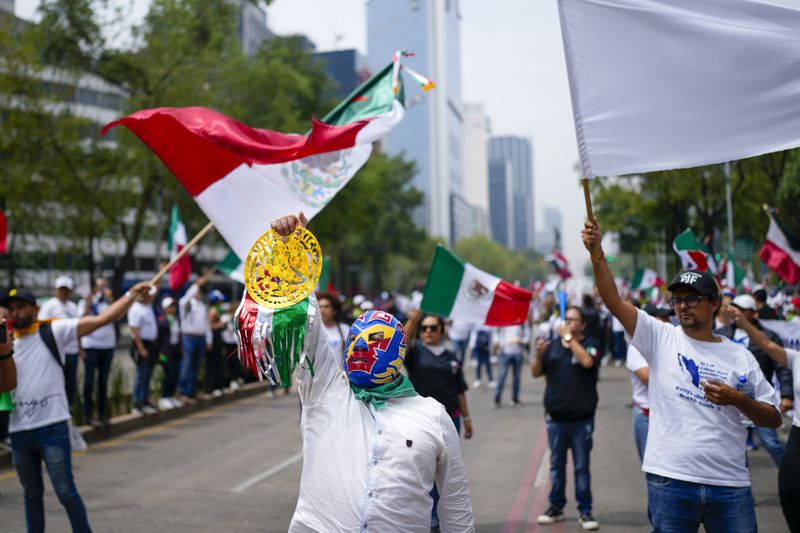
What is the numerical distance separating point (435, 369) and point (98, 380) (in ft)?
20.3

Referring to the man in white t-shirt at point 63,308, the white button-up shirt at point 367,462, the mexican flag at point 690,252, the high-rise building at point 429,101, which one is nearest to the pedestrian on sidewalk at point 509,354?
the mexican flag at point 690,252

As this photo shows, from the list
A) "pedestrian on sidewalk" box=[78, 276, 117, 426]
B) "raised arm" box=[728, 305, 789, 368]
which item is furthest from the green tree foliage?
"raised arm" box=[728, 305, 789, 368]

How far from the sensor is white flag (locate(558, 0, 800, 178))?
419 cm

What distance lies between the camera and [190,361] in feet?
44.4

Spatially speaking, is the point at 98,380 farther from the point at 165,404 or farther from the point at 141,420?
the point at 165,404

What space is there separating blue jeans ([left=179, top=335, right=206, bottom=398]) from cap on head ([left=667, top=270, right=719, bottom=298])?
10307 millimetres

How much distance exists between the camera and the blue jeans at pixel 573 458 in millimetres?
6930

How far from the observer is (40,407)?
5.59m

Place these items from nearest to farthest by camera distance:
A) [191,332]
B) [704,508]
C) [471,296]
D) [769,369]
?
[704,508] → [769,369] → [471,296] → [191,332]

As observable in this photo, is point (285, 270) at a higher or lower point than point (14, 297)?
higher

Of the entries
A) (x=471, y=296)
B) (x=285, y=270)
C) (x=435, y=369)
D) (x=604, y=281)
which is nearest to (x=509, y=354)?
(x=471, y=296)

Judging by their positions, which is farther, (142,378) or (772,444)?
(142,378)

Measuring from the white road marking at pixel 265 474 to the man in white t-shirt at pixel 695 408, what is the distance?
4.97 metres

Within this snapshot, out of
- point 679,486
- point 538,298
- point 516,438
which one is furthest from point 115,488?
point 538,298
